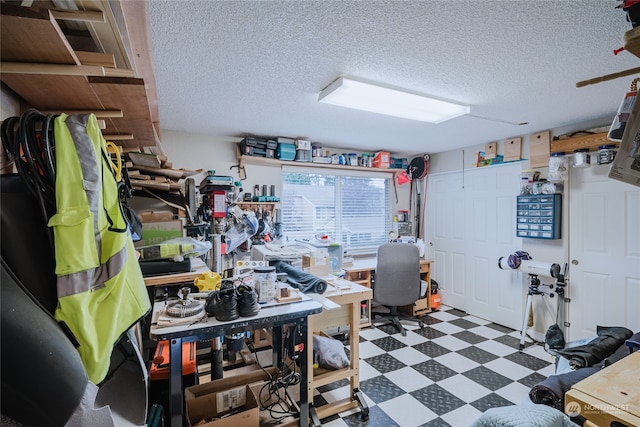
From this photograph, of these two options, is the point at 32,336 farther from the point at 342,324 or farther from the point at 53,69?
the point at 342,324

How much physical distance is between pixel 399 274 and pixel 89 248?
10.4 ft

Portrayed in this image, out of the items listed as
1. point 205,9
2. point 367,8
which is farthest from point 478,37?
point 205,9

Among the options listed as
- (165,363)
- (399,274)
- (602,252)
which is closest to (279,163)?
(399,274)

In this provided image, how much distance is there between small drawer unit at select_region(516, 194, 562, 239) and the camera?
3.12m

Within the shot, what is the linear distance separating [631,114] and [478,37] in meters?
Result: 0.82

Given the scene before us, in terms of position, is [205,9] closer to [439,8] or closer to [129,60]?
[129,60]

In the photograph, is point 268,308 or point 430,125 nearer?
point 268,308

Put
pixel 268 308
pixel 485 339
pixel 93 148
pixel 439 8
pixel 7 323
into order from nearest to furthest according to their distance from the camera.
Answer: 1. pixel 7 323
2. pixel 93 148
3. pixel 439 8
4. pixel 268 308
5. pixel 485 339

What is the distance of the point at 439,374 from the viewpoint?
8.52ft

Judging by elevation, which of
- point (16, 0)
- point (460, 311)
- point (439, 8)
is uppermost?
point (439, 8)

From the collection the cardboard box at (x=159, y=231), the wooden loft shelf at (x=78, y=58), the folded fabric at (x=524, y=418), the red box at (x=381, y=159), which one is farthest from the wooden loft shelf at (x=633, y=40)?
the red box at (x=381, y=159)

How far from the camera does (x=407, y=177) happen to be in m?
4.58

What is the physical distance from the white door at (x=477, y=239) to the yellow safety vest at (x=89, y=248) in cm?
402

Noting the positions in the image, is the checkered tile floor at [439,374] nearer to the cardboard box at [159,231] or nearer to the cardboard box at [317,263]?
the cardboard box at [317,263]
